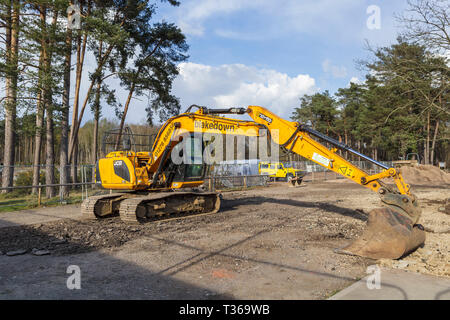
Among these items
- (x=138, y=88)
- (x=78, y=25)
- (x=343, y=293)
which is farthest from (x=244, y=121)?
(x=138, y=88)

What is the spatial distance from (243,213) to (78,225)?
213 inches

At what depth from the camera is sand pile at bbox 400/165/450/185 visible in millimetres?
30031

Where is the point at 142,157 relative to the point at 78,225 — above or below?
above

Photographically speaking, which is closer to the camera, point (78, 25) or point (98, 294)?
point (98, 294)

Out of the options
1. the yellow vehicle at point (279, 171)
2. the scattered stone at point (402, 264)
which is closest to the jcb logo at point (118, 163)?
the scattered stone at point (402, 264)

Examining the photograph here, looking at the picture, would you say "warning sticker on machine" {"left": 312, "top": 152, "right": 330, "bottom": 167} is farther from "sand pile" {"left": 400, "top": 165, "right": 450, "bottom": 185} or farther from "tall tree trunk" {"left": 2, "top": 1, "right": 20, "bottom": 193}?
"sand pile" {"left": 400, "top": 165, "right": 450, "bottom": 185}

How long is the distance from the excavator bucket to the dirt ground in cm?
23

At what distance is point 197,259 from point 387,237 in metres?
3.49

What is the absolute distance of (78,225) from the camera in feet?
31.7

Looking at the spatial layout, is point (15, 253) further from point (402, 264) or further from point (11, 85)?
point (11, 85)

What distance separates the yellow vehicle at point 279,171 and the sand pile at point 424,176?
35.1 ft

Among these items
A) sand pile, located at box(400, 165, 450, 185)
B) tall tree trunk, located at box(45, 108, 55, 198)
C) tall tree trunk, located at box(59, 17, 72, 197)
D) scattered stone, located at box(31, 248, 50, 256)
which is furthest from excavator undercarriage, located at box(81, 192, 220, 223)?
sand pile, located at box(400, 165, 450, 185)
